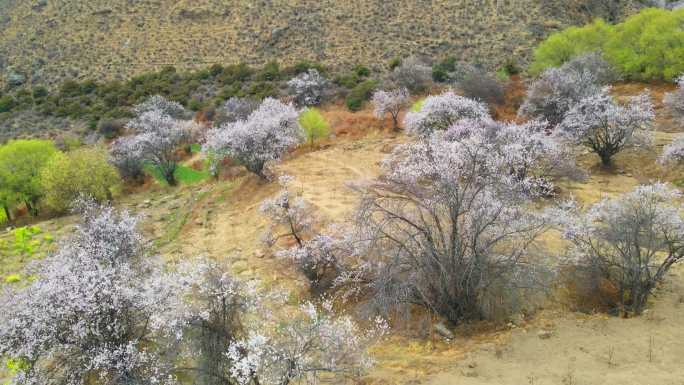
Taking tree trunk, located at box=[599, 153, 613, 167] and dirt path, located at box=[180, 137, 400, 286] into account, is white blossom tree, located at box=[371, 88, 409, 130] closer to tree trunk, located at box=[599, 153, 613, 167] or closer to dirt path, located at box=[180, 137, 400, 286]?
dirt path, located at box=[180, 137, 400, 286]

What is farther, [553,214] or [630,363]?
[553,214]

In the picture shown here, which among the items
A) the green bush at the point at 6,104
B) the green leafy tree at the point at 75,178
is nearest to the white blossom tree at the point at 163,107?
the green leafy tree at the point at 75,178

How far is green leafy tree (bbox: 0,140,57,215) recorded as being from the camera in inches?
1177

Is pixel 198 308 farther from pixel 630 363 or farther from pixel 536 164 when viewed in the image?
pixel 536 164

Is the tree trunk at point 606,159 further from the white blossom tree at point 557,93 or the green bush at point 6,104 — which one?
the green bush at point 6,104

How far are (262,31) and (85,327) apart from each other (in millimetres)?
45132

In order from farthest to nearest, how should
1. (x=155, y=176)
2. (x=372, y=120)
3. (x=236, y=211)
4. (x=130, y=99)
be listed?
1. (x=130, y=99)
2. (x=372, y=120)
3. (x=155, y=176)
4. (x=236, y=211)

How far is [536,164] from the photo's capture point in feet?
78.1

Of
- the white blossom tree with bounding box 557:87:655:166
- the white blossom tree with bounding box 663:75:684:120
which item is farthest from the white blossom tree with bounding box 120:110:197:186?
the white blossom tree with bounding box 663:75:684:120

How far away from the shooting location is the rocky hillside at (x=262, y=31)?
165 ft

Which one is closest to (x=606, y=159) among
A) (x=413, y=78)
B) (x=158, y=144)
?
(x=413, y=78)

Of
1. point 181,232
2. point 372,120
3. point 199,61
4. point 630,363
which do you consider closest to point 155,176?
point 181,232

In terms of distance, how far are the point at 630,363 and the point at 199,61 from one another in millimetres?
46643

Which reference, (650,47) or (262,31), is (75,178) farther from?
(650,47)
